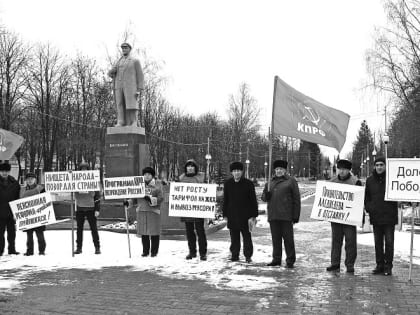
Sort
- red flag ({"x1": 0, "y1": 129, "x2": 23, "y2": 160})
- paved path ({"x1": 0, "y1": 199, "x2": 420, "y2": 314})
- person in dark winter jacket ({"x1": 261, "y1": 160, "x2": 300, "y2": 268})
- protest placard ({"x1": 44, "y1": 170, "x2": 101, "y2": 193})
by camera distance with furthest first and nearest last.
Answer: red flag ({"x1": 0, "y1": 129, "x2": 23, "y2": 160}) < protest placard ({"x1": 44, "y1": 170, "x2": 101, "y2": 193}) < person in dark winter jacket ({"x1": 261, "y1": 160, "x2": 300, "y2": 268}) < paved path ({"x1": 0, "y1": 199, "x2": 420, "y2": 314})

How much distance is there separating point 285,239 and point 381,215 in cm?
168

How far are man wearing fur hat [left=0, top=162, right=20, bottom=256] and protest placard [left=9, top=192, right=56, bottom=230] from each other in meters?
0.27

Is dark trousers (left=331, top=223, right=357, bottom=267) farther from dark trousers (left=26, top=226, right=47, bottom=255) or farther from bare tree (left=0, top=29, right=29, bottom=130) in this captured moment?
bare tree (left=0, top=29, right=29, bottom=130)

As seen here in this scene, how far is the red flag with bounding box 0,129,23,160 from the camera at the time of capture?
12.1 meters

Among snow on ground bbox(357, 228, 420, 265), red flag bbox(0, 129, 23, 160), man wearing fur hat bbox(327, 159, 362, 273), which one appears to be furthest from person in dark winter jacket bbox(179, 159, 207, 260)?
red flag bbox(0, 129, 23, 160)

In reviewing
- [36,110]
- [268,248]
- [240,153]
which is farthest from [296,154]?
[268,248]

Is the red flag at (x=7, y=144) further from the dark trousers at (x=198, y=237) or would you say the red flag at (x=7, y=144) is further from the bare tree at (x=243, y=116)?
the bare tree at (x=243, y=116)

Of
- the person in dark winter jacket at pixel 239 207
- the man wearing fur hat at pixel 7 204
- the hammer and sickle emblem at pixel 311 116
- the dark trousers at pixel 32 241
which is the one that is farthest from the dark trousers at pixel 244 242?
the man wearing fur hat at pixel 7 204

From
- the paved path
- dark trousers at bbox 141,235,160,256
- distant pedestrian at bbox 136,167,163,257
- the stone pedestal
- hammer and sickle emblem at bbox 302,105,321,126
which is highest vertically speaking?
hammer and sickle emblem at bbox 302,105,321,126

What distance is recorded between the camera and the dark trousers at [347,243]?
26.2ft

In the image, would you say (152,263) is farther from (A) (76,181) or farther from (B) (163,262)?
(A) (76,181)

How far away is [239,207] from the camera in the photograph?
347 inches

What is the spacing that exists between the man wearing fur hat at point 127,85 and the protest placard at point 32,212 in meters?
6.54

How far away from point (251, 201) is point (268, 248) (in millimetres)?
2343
